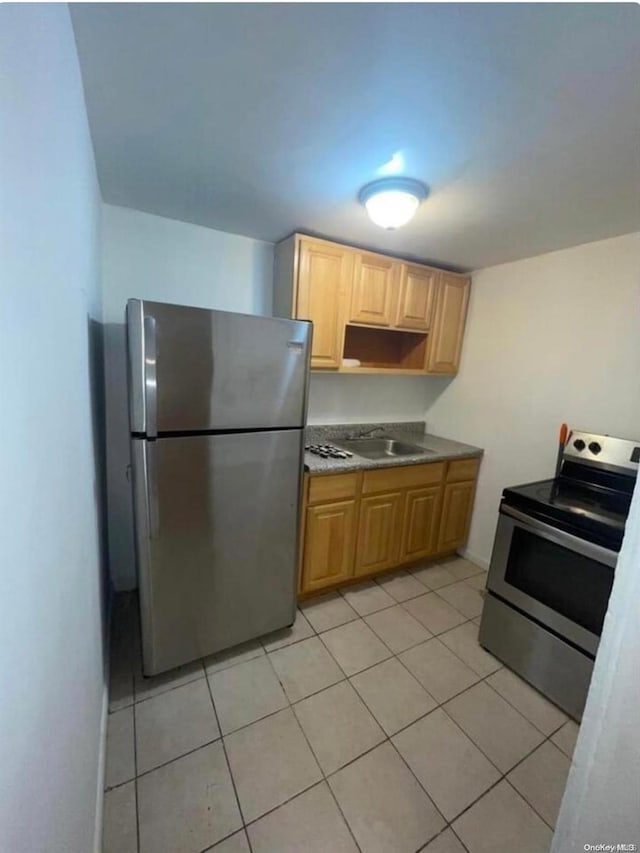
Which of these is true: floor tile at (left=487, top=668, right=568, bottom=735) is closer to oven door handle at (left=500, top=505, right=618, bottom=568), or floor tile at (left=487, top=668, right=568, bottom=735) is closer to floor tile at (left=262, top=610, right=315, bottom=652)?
oven door handle at (left=500, top=505, right=618, bottom=568)

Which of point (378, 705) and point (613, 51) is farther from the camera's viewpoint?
point (378, 705)

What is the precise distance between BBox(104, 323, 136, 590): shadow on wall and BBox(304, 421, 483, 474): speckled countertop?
108cm

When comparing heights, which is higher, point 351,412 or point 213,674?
point 351,412

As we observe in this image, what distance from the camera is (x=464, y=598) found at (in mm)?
2320

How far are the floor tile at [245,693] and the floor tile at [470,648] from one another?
955mm

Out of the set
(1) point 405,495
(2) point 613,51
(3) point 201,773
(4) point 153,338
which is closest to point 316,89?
(2) point 613,51

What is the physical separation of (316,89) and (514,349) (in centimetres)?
198

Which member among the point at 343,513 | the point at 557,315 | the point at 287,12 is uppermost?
the point at 287,12

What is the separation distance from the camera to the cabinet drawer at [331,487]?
2.00 metres

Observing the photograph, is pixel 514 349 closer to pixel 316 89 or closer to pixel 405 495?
pixel 405 495

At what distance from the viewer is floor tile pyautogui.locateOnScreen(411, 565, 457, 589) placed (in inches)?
96.9

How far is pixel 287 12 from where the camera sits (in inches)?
30.6

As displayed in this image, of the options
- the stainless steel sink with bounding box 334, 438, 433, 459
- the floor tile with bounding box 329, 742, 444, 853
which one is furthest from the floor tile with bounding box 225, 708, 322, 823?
the stainless steel sink with bounding box 334, 438, 433, 459

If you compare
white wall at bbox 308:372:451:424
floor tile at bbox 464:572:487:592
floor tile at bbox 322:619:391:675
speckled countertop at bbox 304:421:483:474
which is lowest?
floor tile at bbox 322:619:391:675
